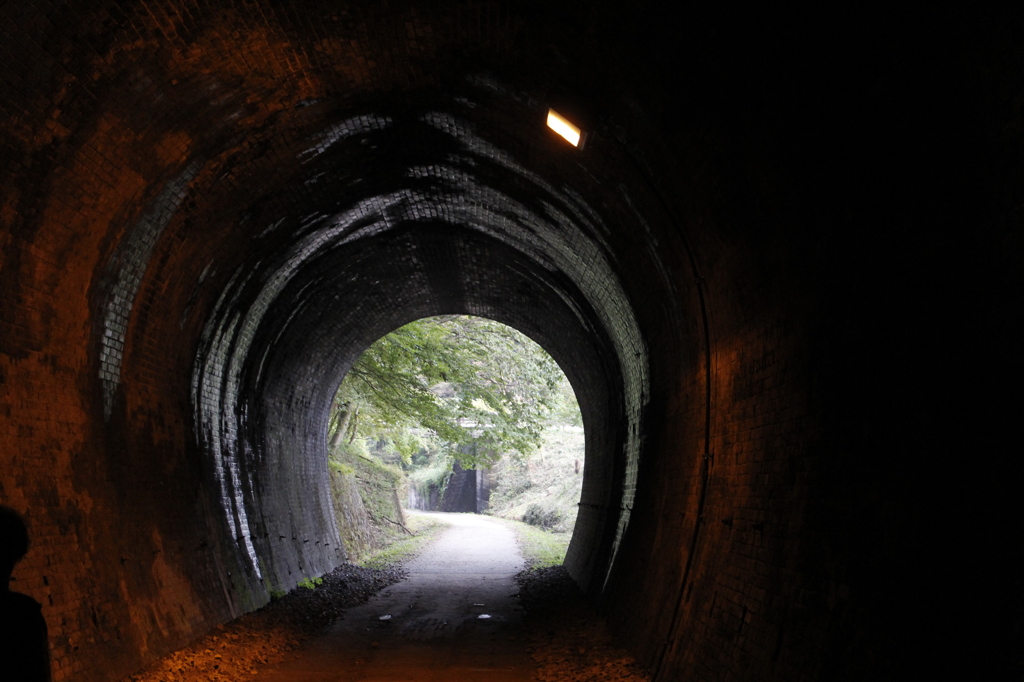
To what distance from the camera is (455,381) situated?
68.9 feet

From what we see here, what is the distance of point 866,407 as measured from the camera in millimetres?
4156

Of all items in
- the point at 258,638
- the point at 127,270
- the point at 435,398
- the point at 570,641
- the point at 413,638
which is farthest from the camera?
the point at 435,398

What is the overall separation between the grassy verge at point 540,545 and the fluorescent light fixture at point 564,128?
41.7ft

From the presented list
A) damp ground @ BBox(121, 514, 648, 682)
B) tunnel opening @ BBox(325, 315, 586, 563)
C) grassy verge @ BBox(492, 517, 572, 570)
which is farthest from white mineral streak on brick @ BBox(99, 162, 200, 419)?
grassy verge @ BBox(492, 517, 572, 570)

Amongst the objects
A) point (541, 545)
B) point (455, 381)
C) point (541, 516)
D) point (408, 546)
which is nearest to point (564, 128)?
point (455, 381)

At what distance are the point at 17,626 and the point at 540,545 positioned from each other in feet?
74.7

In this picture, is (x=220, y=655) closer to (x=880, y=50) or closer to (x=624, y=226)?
(x=624, y=226)

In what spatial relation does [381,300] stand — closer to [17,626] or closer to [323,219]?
[323,219]

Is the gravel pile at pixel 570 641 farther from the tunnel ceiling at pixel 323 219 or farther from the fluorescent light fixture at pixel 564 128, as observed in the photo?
the fluorescent light fixture at pixel 564 128

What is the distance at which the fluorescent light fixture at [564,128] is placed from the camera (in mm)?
6879

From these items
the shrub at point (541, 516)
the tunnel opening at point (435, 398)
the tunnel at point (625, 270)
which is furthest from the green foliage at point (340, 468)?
the shrub at point (541, 516)

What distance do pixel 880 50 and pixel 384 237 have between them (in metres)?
9.11

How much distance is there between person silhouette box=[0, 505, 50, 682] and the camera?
257 centimetres

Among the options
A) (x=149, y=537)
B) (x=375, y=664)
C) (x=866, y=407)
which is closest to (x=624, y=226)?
(x=866, y=407)
